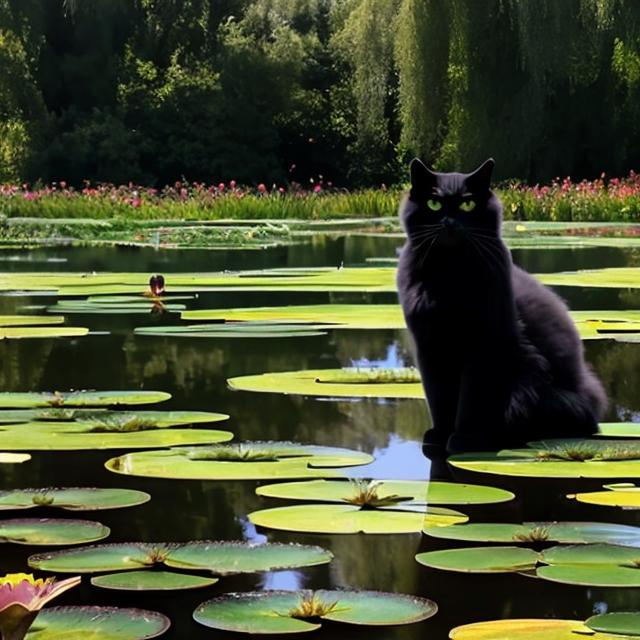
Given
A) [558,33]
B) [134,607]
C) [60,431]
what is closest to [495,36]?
[558,33]

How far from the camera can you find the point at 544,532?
278 centimetres

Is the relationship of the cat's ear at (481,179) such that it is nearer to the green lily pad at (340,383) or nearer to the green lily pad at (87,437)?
the green lily pad at (87,437)

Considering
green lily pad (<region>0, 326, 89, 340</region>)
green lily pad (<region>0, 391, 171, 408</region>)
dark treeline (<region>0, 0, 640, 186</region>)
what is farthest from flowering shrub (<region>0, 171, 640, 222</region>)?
green lily pad (<region>0, 391, 171, 408</region>)

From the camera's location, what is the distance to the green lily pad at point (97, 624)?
210 centimetres

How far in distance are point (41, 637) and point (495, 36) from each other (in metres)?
20.7

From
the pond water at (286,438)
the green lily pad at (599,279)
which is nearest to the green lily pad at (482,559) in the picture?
the pond water at (286,438)

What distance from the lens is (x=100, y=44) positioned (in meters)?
30.5

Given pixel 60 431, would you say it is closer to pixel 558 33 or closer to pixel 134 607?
pixel 134 607

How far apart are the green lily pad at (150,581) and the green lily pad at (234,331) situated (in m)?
3.87

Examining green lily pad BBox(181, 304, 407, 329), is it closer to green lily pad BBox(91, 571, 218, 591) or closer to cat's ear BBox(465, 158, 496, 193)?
cat's ear BBox(465, 158, 496, 193)

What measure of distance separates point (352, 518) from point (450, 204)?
1.10 m

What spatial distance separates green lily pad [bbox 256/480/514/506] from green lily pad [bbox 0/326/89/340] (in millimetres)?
3330

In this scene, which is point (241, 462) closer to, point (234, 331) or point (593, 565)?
point (593, 565)

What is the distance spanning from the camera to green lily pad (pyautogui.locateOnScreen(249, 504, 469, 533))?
9.27 ft
